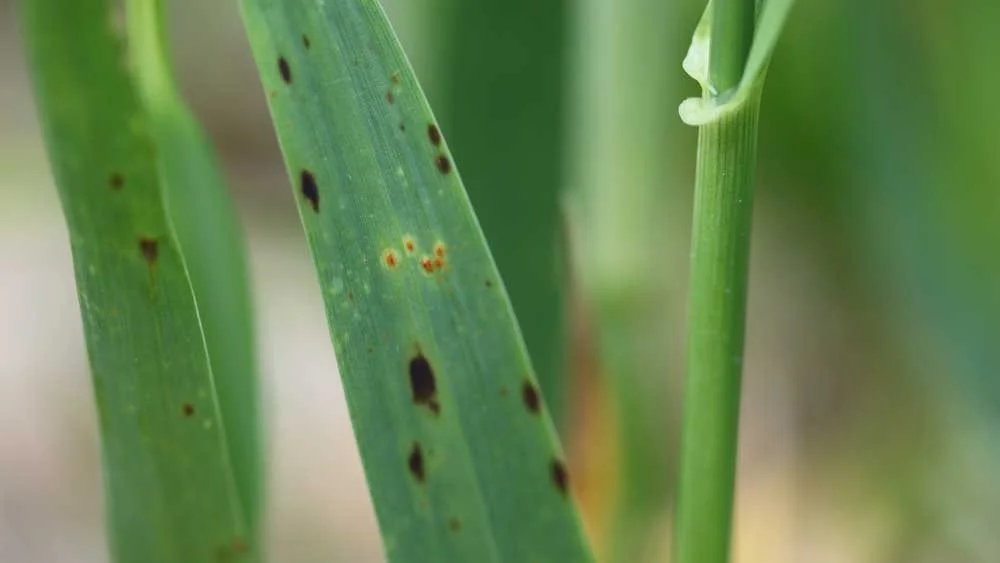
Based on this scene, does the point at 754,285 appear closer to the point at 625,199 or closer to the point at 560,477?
the point at 625,199

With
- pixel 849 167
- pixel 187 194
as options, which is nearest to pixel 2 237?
pixel 187 194

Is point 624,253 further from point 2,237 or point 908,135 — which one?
point 2,237

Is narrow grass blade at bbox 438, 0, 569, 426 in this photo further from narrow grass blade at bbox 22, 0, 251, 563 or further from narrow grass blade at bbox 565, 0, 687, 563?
narrow grass blade at bbox 22, 0, 251, 563

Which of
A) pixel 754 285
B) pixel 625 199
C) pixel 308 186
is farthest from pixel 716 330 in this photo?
A: pixel 754 285

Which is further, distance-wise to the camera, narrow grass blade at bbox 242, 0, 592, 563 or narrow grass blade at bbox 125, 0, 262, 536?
narrow grass blade at bbox 125, 0, 262, 536

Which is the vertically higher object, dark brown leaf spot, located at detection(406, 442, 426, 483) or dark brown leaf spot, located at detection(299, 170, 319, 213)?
dark brown leaf spot, located at detection(299, 170, 319, 213)

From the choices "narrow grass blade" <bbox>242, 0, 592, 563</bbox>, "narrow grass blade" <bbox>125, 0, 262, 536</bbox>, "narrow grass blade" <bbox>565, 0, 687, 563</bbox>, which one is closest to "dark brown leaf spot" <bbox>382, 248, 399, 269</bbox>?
"narrow grass blade" <bbox>242, 0, 592, 563</bbox>
